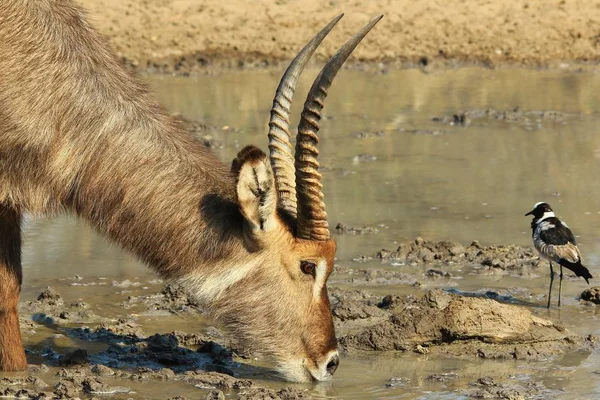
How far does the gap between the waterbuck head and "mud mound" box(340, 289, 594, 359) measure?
1.16 m

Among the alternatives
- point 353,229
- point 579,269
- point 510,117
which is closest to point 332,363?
point 579,269

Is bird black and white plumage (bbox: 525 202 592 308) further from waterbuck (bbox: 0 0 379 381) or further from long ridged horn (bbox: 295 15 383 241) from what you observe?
long ridged horn (bbox: 295 15 383 241)

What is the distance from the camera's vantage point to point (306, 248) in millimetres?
6348

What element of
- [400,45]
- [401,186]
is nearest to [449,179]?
[401,186]

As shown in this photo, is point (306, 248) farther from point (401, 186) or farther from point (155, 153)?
point (401, 186)

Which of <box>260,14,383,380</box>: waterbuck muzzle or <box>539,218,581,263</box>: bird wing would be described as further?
<box>539,218,581,263</box>: bird wing

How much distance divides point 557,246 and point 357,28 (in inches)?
564

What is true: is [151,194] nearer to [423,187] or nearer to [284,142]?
[284,142]

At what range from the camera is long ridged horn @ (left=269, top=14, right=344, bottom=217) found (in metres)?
6.32

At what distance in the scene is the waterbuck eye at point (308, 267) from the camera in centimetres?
638

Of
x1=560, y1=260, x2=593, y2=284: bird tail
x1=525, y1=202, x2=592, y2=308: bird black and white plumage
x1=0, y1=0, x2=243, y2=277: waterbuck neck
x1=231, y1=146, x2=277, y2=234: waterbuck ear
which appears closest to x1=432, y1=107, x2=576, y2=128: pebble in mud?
x1=525, y1=202, x2=592, y2=308: bird black and white plumage

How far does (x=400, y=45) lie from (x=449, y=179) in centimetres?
1011

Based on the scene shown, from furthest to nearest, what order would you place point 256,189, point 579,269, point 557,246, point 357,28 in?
point 357,28 → point 557,246 → point 579,269 → point 256,189

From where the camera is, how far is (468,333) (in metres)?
7.57
